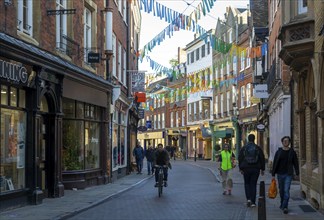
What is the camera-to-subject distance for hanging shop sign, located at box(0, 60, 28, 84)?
12328mm

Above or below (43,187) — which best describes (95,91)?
above

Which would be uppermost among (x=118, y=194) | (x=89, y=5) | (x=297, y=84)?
(x=89, y=5)

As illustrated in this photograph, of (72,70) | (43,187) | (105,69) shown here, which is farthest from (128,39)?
(43,187)

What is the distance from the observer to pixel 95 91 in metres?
20.8

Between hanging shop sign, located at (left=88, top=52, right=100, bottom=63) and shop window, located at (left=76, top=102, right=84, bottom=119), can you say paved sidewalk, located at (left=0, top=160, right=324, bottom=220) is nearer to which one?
shop window, located at (left=76, top=102, right=84, bottom=119)

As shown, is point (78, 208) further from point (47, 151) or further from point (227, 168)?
point (227, 168)

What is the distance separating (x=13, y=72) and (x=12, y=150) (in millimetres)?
2030

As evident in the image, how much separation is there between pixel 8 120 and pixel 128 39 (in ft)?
59.7

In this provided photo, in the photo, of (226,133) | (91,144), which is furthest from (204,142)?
(91,144)

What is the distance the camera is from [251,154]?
1385cm

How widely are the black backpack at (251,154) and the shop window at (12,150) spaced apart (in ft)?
18.7

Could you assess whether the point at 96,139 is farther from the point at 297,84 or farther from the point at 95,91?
the point at 297,84

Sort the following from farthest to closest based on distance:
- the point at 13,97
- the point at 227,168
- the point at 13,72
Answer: the point at 227,168
the point at 13,97
the point at 13,72

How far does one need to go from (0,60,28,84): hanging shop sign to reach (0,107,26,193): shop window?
78 centimetres
